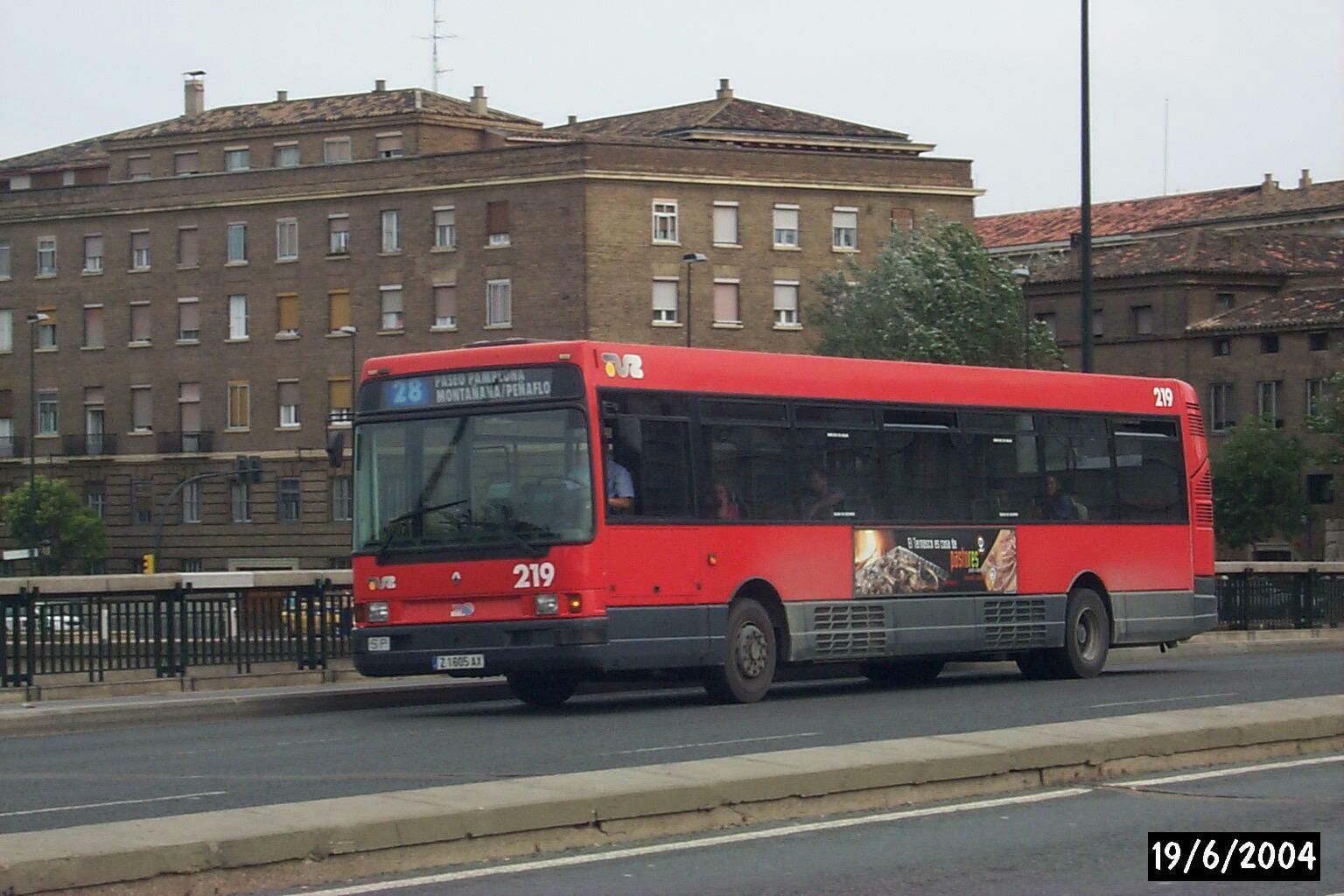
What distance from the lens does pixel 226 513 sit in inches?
3374

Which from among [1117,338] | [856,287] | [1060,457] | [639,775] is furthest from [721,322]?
[639,775]

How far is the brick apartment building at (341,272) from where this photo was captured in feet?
260

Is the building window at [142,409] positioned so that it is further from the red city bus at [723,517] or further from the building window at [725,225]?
the red city bus at [723,517]

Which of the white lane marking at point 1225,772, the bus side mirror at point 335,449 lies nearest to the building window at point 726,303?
the bus side mirror at point 335,449

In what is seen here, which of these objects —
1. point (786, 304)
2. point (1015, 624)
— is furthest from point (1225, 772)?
point (786, 304)

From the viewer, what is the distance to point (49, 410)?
8875 centimetres

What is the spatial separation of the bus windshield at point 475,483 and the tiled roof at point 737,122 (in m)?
70.3

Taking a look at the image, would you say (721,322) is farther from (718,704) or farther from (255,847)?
(255,847)

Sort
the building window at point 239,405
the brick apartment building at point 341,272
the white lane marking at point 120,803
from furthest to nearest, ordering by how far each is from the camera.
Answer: the building window at point 239,405 → the brick apartment building at point 341,272 → the white lane marking at point 120,803

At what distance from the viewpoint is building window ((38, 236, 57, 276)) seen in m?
88.7

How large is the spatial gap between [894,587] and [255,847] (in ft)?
43.0

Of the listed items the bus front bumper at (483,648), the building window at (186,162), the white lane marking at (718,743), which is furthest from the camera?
the building window at (186,162)

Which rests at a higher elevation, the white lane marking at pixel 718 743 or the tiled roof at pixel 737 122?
the tiled roof at pixel 737 122
